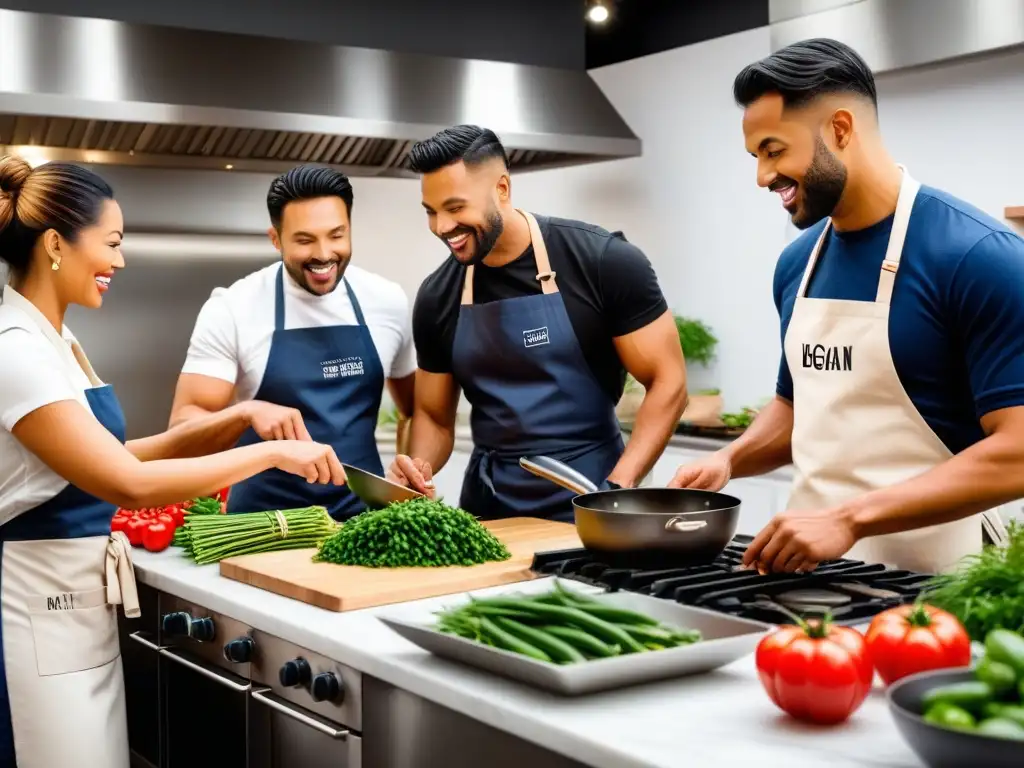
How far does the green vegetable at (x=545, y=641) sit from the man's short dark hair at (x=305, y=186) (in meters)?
1.61

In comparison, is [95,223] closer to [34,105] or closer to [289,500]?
[289,500]

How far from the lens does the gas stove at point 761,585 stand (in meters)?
1.79

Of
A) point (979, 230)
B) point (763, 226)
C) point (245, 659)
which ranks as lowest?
point (245, 659)

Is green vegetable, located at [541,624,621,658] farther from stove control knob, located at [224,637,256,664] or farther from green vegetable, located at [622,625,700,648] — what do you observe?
stove control knob, located at [224,637,256,664]

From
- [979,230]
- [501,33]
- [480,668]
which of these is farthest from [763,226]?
[480,668]

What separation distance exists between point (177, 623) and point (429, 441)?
1.03 m

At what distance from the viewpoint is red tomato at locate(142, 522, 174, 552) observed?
2.60 meters

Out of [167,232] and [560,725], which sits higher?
[167,232]

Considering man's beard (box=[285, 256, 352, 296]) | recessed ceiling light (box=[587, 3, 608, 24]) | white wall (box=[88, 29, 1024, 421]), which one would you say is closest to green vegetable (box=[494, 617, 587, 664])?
man's beard (box=[285, 256, 352, 296])

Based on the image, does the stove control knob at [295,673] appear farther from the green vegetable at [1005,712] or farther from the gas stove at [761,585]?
the green vegetable at [1005,712]

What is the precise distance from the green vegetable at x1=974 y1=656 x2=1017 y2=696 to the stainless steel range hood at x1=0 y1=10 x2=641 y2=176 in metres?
3.38

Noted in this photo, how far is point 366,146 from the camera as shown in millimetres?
4699

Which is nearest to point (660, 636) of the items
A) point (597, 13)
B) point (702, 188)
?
point (702, 188)

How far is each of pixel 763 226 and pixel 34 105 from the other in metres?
2.91
